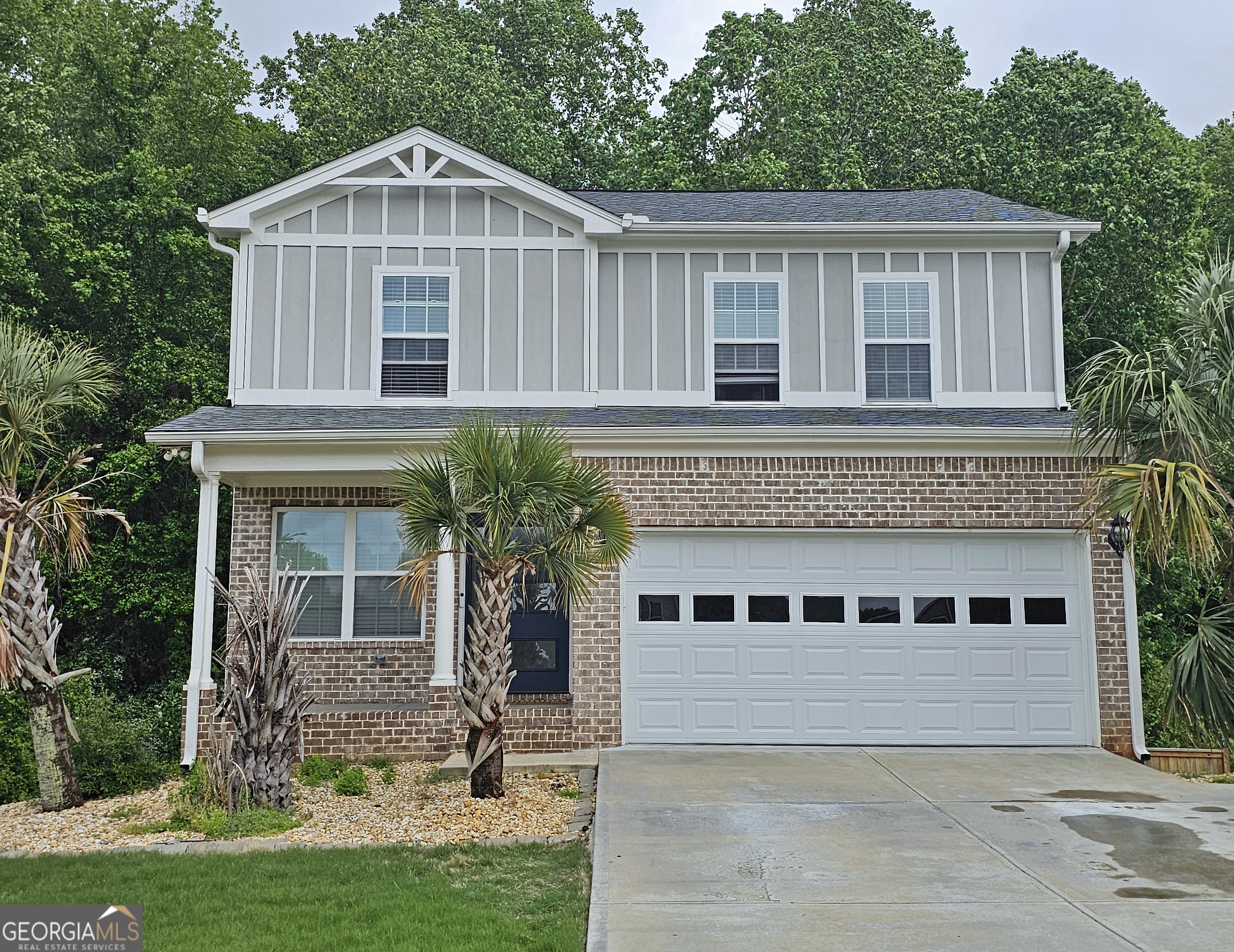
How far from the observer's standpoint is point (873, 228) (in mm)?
12680

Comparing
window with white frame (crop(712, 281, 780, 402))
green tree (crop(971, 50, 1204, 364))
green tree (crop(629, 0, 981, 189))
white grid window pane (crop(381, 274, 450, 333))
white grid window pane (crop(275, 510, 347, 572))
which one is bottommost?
white grid window pane (crop(275, 510, 347, 572))

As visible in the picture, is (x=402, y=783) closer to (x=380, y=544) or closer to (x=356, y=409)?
(x=380, y=544)

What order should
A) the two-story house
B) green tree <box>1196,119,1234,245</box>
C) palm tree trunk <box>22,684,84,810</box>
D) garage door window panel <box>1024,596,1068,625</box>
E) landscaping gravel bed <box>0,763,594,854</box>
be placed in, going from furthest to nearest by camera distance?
green tree <box>1196,119,1234,245</box> < garage door window panel <box>1024,596,1068,625</box> < the two-story house < palm tree trunk <box>22,684,84,810</box> < landscaping gravel bed <box>0,763,594,854</box>

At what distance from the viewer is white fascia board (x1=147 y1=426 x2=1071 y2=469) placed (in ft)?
35.8

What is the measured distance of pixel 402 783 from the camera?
10.1m

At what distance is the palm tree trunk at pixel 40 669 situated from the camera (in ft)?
30.8

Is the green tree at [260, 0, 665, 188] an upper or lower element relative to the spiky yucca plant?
upper

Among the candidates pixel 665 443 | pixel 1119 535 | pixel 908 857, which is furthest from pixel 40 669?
pixel 1119 535

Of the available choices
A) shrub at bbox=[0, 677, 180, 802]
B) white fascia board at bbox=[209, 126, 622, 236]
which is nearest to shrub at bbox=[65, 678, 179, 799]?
shrub at bbox=[0, 677, 180, 802]

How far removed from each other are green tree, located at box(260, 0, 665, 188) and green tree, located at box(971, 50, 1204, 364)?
928 cm

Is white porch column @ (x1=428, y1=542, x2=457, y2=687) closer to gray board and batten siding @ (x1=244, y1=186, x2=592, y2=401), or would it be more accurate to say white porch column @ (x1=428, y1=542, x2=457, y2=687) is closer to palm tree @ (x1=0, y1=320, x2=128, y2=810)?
gray board and batten siding @ (x1=244, y1=186, x2=592, y2=401)

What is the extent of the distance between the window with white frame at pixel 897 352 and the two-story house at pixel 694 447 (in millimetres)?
41

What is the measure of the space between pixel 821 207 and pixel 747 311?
2341 millimetres

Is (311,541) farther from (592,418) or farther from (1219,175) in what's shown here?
(1219,175)
